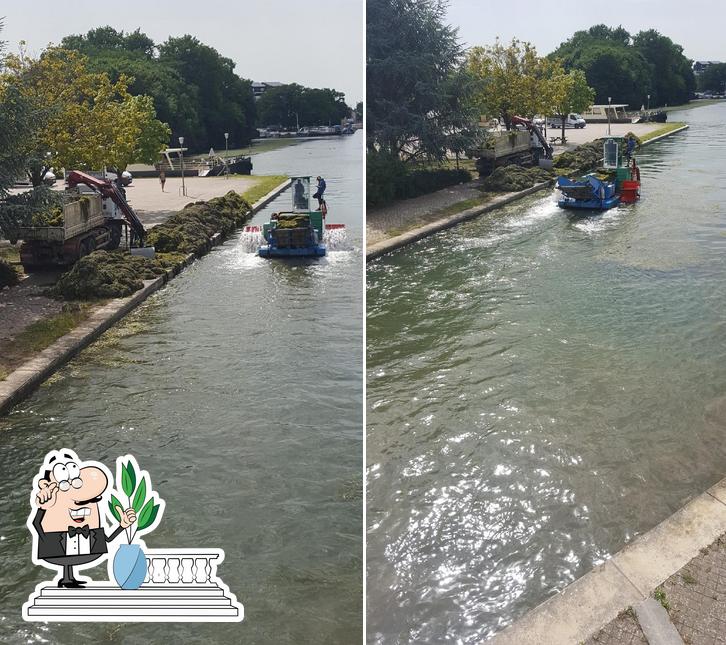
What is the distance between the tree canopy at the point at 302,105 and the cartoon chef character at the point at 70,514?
191 centimetres

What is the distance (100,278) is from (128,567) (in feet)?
16.1

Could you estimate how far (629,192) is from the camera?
455 inches

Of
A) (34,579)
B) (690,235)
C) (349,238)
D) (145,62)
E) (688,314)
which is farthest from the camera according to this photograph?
(690,235)

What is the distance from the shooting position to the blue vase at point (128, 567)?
7.36 ft

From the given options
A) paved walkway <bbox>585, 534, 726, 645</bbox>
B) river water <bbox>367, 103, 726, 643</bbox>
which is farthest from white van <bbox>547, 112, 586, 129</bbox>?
paved walkway <bbox>585, 534, 726, 645</bbox>

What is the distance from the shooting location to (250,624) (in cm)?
233

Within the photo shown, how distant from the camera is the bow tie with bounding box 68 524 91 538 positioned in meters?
2.22

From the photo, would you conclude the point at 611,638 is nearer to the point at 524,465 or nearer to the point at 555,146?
the point at 524,465

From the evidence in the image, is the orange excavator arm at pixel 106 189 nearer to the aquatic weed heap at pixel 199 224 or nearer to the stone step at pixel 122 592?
the aquatic weed heap at pixel 199 224

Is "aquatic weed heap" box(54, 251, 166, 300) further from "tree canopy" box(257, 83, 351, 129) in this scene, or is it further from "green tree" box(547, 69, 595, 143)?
"green tree" box(547, 69, 595, 143)

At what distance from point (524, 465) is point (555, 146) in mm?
15569

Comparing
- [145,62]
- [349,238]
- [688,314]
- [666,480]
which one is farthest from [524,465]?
[145,62]

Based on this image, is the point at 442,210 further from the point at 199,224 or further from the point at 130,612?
the point at 130,612

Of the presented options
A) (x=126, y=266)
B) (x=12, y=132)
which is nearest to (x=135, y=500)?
(x=12, y=132)
